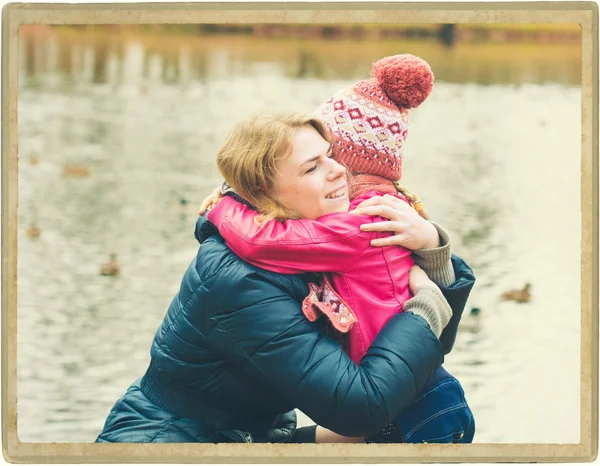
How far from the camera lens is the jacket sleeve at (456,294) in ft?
8.64

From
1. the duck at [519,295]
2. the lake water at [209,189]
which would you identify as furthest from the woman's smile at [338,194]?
the duck at [519,295]

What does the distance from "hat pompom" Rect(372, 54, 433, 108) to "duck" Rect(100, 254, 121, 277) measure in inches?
135

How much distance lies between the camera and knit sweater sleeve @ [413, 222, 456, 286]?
2607 millimetres

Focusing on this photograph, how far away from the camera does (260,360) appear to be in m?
2.44

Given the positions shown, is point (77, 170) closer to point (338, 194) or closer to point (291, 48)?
point (291, 48)

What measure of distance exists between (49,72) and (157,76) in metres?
2.38

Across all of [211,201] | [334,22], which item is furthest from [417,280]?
[334,22]

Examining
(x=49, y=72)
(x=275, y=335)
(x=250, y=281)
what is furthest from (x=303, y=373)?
(x=49, y=72)

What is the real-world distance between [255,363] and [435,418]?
60 cm

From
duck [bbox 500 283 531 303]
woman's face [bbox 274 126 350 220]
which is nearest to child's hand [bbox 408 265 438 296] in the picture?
woman's face [bbox 274 126 350 220]

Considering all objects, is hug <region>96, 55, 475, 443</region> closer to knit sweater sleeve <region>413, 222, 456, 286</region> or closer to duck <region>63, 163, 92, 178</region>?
knit sweater sleeve <region>413, 222, 456, 286</region>

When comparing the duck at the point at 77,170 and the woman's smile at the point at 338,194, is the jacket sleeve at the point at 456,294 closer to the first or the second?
the woman's smile at the point at 338,194

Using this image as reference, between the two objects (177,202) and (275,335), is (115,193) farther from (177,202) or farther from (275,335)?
(275,335)

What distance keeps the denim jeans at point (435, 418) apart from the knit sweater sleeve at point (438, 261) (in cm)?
28
